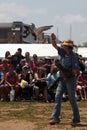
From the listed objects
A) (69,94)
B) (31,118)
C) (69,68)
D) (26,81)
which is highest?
(69,68)

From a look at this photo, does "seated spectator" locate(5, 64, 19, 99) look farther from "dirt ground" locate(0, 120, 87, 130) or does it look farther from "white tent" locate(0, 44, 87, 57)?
"white tent" locate(0, 44, 87, 57)

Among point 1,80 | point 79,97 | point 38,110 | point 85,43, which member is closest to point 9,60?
point 1,80

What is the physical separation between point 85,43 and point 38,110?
291 ft

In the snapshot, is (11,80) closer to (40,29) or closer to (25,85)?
(25,85)

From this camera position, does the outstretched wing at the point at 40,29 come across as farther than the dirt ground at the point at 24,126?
Yes

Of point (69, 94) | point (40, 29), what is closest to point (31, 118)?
point (69, 94)

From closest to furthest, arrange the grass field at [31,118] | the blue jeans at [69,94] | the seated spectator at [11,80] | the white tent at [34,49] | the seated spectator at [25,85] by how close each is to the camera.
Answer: the grass field at [31,118]
the blue jeans at [69,94]
the seated spectator at [11,80]
the seated spectator at [25,85]
the white tent at [34,49]

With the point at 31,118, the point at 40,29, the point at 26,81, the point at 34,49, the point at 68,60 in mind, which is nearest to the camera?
the point at 68,60

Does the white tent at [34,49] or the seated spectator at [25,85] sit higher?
the white tent at [34,49]

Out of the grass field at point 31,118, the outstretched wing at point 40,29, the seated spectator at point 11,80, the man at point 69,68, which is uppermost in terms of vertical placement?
the outstretched wing at point 40,29

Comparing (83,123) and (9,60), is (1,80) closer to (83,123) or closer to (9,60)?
(9,60)

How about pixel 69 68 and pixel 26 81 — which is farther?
pixel 26 81

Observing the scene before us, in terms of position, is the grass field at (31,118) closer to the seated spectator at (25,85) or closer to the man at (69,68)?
the man at (69,68)

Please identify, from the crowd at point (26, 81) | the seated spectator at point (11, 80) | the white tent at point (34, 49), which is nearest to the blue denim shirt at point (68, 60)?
the crowd at point (26, 81)
